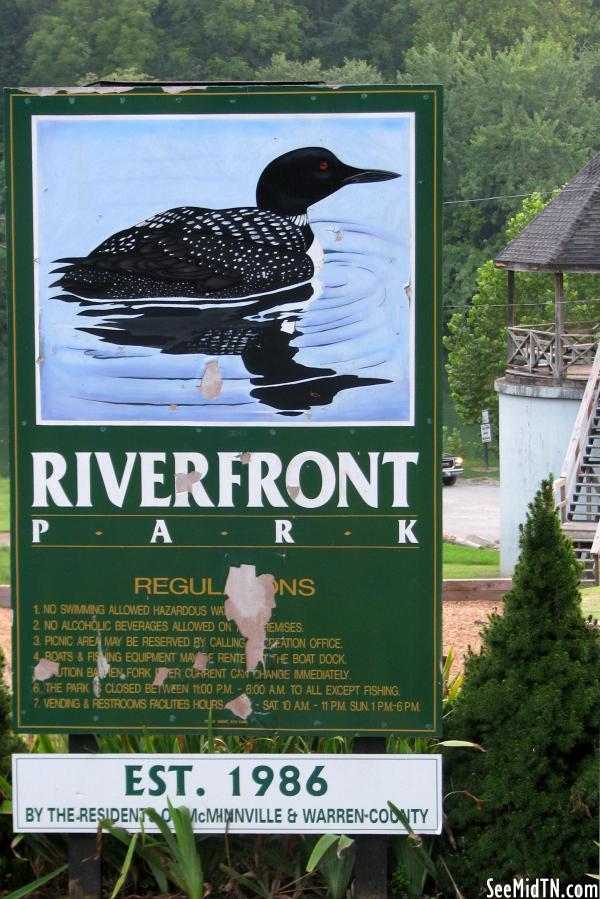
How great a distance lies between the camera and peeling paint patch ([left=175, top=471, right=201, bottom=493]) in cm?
621

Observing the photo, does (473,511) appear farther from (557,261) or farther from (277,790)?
(277,790)

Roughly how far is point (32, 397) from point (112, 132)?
1162mm

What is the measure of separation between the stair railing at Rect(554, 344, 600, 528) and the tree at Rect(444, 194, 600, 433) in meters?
16.2

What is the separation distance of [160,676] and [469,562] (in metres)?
25.0

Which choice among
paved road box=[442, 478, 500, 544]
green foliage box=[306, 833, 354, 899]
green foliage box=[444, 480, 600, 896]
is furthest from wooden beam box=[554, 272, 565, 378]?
green foliage box=[306, 833, 354, 899]

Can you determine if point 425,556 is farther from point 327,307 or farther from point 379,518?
point 327,307

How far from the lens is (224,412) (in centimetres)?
620

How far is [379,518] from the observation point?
617 cm

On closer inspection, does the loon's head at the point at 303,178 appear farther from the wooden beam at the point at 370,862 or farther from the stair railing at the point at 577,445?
the stair railing at the point at 577,445

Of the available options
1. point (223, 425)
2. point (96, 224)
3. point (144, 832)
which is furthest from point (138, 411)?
point (144, 832)

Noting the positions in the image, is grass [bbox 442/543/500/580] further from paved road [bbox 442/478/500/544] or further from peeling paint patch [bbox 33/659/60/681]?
peeling paint patch [bbox 33/659/60/681]

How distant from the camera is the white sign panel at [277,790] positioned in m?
6.19

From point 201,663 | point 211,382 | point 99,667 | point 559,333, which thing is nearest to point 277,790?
point 201,663

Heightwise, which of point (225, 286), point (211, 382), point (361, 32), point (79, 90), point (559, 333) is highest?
point (361, 32)
